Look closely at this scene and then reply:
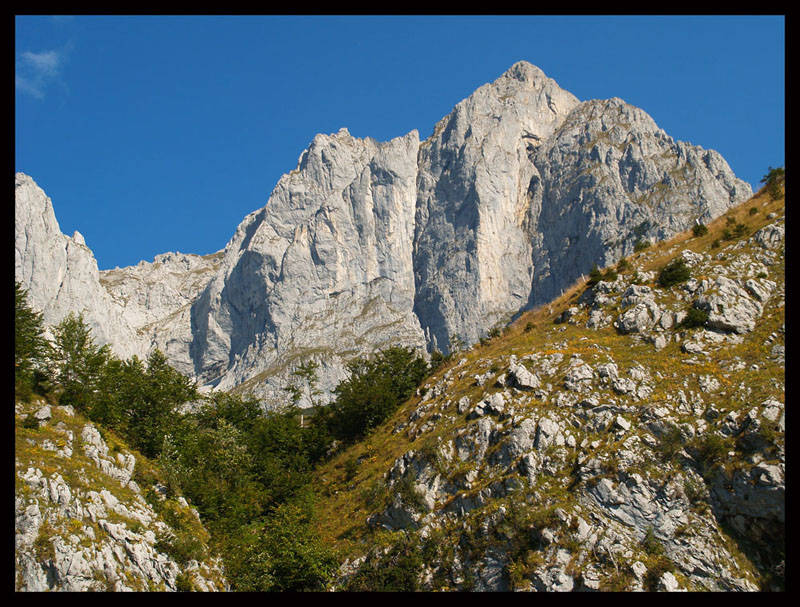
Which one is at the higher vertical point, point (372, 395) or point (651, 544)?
point (372, 395)

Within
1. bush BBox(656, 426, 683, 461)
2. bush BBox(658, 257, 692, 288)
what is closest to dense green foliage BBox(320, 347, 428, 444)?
bush BBox(658, 257, 692, 288)

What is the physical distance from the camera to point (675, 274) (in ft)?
139

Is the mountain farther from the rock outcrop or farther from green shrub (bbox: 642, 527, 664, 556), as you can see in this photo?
the rock outcrop

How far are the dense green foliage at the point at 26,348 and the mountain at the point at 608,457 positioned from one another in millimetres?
20205

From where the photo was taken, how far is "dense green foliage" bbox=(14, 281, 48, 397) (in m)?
33.4

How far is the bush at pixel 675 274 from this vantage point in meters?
42.1

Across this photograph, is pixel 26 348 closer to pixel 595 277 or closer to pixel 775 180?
pixel 595 277

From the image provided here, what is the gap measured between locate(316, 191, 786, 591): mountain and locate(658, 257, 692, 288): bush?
19 centimetres

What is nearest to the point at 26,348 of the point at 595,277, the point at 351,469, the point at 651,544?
the point at 351,469

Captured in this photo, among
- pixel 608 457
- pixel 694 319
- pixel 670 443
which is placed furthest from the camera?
pixel 694 319

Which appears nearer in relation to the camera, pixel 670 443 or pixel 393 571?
pixel 393 571

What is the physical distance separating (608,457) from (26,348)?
118 ft

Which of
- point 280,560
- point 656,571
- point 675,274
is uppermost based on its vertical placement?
point 675,274

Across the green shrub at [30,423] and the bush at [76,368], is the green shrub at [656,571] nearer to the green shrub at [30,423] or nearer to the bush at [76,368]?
the green shrub at [30,423]
